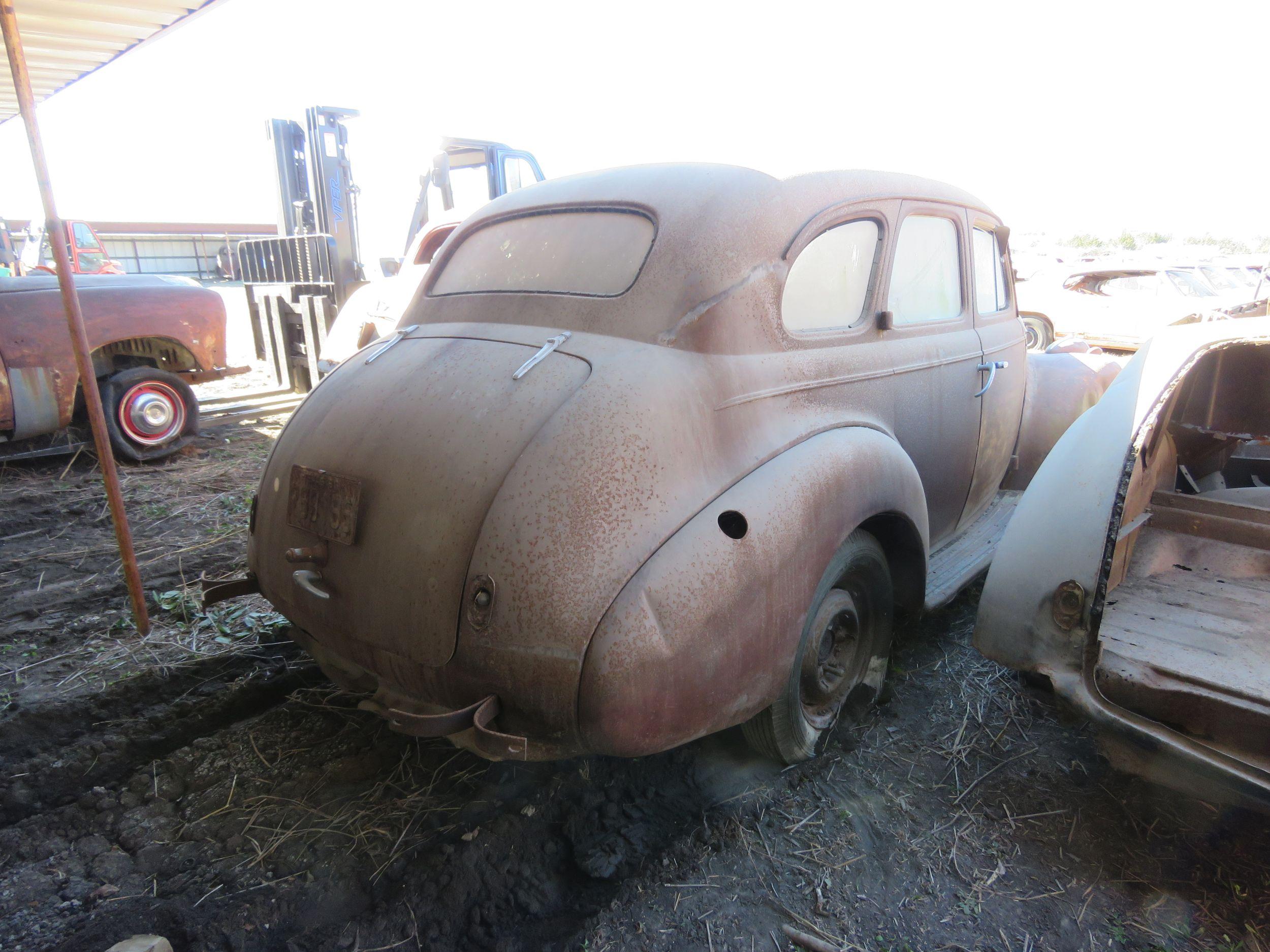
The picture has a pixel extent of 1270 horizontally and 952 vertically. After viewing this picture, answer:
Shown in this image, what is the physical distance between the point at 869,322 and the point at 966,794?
1694 millimetres

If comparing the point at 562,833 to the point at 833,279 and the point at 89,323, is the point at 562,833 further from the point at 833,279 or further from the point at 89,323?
the point at 89,323

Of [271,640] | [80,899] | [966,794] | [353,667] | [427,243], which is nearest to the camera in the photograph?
[80,899]

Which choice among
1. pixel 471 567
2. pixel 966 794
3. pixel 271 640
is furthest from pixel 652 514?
pixel 271 640

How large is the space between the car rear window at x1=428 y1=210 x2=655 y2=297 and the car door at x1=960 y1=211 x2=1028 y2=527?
195cm

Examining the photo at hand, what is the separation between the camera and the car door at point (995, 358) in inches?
139

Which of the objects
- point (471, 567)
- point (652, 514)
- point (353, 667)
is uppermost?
point (652, 514)

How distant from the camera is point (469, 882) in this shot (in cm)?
202

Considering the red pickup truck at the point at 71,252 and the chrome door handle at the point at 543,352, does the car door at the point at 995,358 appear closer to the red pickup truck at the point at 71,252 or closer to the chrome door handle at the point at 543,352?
the chrome door handle at the point at 543,352

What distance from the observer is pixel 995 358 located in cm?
358

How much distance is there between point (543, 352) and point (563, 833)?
1.46m

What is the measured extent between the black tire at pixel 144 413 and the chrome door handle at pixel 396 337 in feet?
15.1

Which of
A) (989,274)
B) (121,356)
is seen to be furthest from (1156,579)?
(121,356)

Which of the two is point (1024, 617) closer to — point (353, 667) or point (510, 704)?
point (510, 704)

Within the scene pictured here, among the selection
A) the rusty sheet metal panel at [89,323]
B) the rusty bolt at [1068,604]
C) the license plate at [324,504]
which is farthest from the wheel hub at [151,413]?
the rusty bolt at [1068,604]
